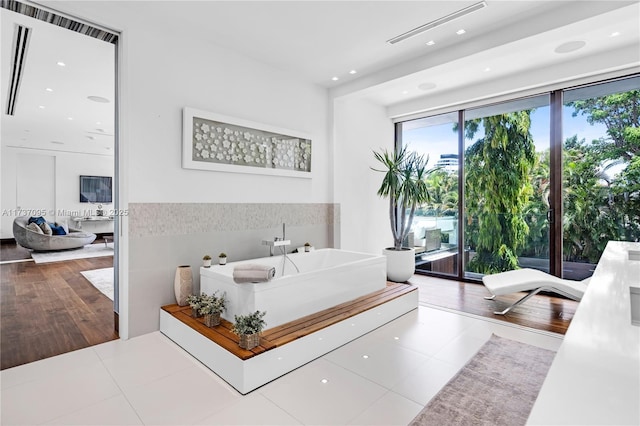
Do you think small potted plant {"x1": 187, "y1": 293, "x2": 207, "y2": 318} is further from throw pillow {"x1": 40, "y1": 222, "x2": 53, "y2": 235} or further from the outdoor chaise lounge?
throw pillow {"x1": 40, "y1": 222, "x2": 53, "y2": 235}

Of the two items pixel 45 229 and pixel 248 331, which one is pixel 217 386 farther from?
pixel 45 229

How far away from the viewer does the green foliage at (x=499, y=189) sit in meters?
4.57

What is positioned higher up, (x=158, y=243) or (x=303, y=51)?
(x=303, y=51)

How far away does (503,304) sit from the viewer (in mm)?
3949

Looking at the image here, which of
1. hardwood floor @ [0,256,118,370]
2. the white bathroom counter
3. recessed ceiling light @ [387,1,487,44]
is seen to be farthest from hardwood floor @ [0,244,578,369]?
recessed ceiling light @ [387,1,487,44]

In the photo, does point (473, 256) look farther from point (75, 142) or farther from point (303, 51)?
point (75, 142)

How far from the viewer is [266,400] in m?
2.06

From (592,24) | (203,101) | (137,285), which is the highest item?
(592,24)

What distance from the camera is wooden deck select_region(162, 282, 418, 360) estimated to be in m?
2.32

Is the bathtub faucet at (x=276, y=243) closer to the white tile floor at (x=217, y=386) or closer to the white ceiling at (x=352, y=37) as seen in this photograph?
the white tile floor at (x=217, y=386)

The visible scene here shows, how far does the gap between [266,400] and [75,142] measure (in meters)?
8.92

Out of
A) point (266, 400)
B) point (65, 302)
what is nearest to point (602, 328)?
point (266, 400)

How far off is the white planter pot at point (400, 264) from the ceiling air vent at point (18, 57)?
4887 millimetres

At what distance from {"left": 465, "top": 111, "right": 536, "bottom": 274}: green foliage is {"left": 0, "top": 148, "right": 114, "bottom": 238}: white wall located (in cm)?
1013
